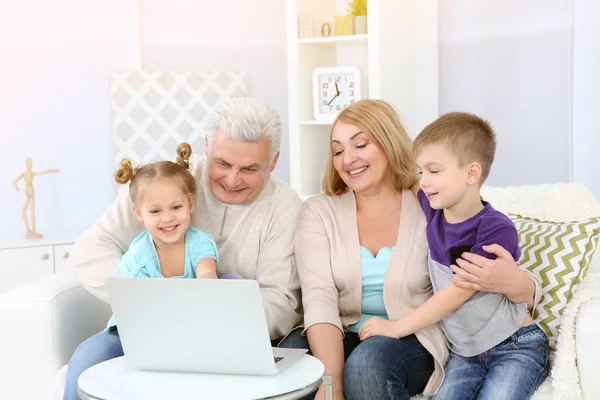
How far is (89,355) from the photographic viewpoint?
6.95ft

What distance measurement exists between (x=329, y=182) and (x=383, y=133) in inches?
8.5

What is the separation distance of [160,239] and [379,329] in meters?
0.60

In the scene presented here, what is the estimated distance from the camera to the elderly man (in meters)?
2.27

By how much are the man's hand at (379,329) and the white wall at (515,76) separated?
210 centimetres

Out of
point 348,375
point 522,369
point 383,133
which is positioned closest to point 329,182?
point 383,133

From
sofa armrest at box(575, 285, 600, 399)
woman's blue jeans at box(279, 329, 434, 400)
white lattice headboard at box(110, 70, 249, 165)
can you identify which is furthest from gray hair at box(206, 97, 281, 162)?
white lattice headboard at box(110, 70, 249, 165)

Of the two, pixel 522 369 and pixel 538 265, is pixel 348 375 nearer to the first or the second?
pixel 522 369

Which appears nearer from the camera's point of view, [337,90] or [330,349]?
[330,349]

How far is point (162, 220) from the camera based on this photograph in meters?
2.18

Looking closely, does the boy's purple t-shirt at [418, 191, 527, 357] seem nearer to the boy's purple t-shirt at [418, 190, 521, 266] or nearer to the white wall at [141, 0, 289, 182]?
Answer: the boy's purple t-shirt at [418, 190, 521, 266]

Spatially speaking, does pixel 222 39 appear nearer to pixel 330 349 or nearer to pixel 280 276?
pixel 280 276

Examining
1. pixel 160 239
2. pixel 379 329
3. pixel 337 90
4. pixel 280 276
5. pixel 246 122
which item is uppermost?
pixel 337 90

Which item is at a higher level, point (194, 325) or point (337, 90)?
point (337, 90)

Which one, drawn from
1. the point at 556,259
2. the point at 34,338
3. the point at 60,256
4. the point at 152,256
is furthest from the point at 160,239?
the point at 60,256
